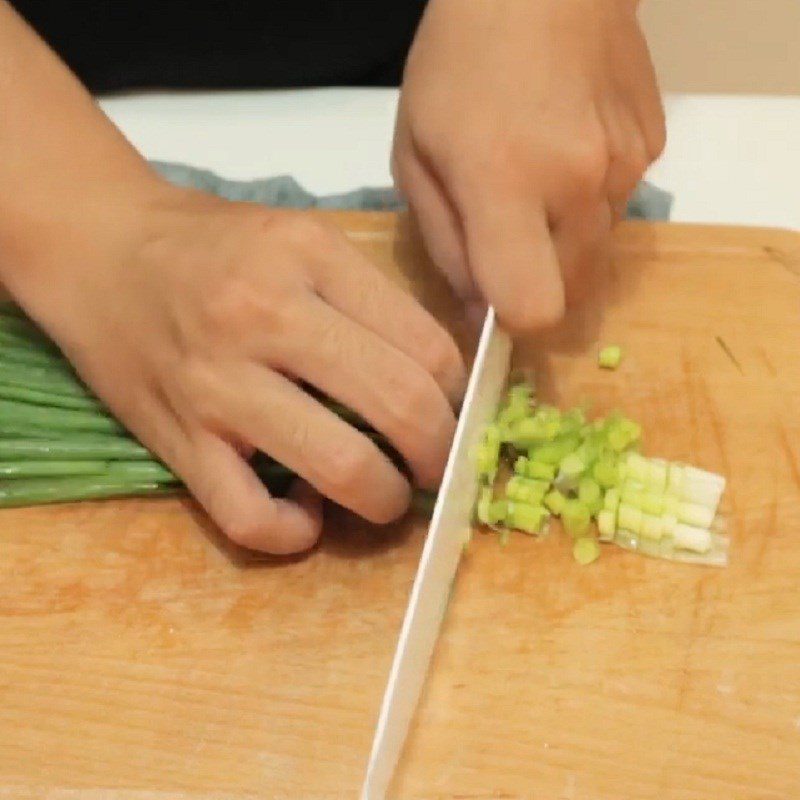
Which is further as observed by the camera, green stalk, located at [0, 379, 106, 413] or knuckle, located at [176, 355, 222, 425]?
green stalk, located at [0, 379, 106, 413]

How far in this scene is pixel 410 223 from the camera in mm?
1233

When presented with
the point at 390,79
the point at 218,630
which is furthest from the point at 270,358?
the point at 390,79

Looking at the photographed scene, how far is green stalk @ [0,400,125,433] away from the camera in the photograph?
1044 millimetres

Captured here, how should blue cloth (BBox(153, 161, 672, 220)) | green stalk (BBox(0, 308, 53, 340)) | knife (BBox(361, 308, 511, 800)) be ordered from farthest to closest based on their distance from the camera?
1. blue cloth (BBox(153, 161, 672, 220))
2. green stalk (BBox(0, 308, 53, 340))
3. knife (BBox(361, 308, 511, 800))

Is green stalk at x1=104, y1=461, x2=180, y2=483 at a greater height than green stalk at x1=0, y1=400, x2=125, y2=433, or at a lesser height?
lesser

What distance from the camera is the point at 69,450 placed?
1026 mm

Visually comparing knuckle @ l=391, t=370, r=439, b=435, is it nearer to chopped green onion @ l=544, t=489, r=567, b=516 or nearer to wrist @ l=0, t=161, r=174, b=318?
chopped green onion @ l=544, t=489, r=567, b=516

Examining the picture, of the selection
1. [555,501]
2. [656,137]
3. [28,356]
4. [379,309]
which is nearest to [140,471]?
[28,356]

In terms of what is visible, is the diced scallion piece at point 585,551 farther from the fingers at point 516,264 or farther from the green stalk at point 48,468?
the green stalk at point 48,468

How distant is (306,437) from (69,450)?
0.26 m

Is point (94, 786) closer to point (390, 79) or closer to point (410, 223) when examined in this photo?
point (410, 223)

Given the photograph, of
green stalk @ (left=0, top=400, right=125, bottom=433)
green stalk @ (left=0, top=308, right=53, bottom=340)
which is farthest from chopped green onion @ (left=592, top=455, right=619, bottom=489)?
green stalk @ (left=0, top=308, right=53, bottom=340)

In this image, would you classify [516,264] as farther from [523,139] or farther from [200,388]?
[200,388]

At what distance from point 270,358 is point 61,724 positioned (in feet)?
1.15
